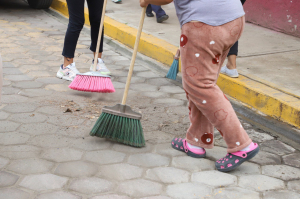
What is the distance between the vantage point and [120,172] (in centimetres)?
237

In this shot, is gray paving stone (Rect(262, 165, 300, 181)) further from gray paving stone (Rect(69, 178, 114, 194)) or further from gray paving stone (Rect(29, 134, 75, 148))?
gray paving stone (Rect(29, 134, 75, 148))

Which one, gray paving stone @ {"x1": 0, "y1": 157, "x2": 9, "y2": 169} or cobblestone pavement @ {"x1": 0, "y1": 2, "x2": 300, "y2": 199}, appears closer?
cobblestone pavement @ {"x1": 0, "y1": 2, "x2": 300, "y2": 199}

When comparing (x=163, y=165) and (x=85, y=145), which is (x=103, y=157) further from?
(x=163, y=165)

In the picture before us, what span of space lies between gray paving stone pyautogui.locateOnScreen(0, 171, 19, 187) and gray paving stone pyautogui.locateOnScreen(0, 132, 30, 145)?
Result: 40 centimetres

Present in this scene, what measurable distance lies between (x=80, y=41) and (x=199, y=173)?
Answer: 3.60m

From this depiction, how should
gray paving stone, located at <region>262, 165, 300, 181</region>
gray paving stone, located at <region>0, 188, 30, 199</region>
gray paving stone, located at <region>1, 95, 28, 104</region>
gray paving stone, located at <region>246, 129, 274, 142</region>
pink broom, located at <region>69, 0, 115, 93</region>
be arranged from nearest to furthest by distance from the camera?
gray paving stone, located at <region>0, 188, 30, 199</region>
gray paving stone, located at <region>262, 165, 300, 181</region>
gray paving stone, located at <region>246, 129, 274, 142</region>
gray paving stone, located at <region>1, 95, 28, 104</region>
pink broom, located at <region>69, 0, 115, 93</region>

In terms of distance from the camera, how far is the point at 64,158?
2.50 meters

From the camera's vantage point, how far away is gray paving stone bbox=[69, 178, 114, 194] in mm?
2158

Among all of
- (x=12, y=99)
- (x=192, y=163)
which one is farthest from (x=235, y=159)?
(x=12, y=99)

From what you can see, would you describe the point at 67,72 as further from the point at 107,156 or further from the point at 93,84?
the point at 107,156

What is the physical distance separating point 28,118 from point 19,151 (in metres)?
0.55

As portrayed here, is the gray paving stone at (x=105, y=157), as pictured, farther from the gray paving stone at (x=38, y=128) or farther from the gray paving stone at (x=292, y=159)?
the gray paving stone at (x=292, y=159)

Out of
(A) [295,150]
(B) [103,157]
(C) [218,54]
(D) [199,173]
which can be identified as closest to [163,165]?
(D) [199,173]

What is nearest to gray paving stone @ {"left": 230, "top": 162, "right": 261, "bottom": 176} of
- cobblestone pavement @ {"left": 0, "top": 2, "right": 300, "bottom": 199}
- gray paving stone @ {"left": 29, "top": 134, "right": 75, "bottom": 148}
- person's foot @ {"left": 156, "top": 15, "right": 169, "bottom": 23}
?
cobblestone pavement @ {"left": 0, "top": 2, "right": 300, "bottom": 199}
